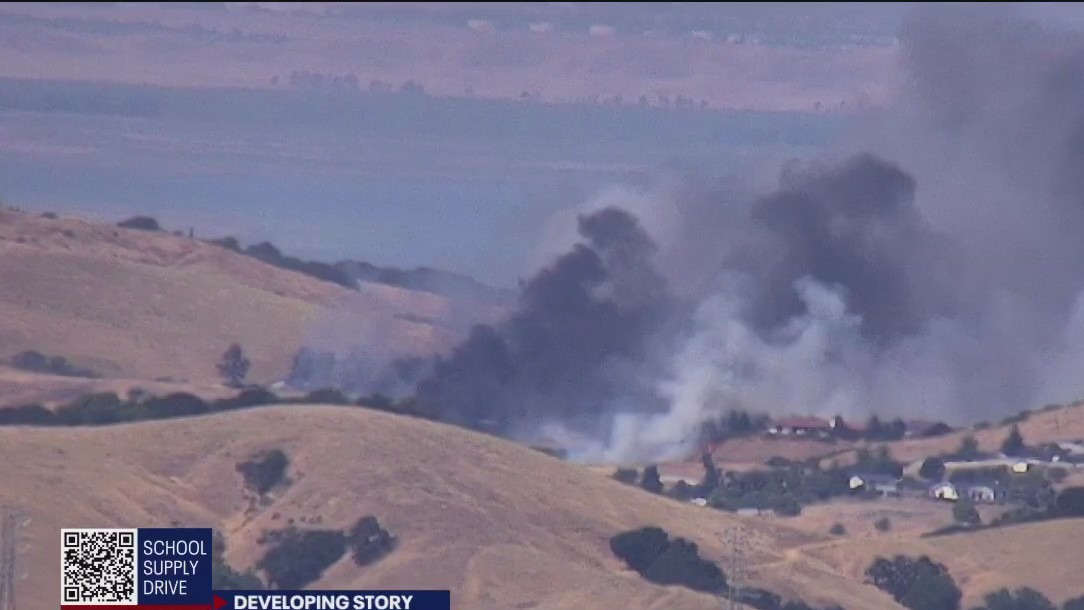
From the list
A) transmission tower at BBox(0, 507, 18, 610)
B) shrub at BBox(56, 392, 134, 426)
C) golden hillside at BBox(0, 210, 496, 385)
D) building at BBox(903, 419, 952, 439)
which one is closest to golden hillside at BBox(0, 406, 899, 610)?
shrub at BBox(56, 392, 134, 426)

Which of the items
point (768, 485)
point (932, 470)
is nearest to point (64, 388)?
point (768, 485)

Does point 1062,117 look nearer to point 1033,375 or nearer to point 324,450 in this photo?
point 1033,375

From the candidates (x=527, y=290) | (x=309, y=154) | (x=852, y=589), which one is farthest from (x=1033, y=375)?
(x=852, y=589)

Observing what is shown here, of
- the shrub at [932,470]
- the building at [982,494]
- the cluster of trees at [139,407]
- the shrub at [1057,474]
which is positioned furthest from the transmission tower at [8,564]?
the shrub at [932,470]

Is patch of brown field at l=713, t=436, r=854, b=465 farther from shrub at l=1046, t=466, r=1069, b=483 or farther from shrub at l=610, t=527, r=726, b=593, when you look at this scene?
shrub at l=610, t=527, r=726, b=593

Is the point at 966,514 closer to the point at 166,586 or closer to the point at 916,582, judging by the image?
the point at 916,582

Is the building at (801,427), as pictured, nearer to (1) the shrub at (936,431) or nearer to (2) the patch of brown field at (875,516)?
(1) the shrub at (936,431)
